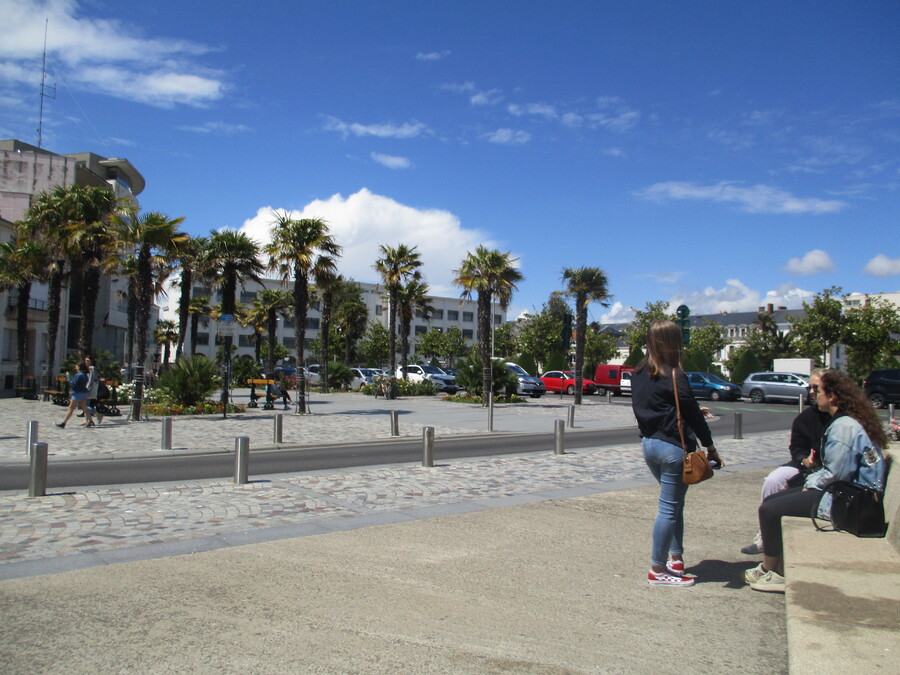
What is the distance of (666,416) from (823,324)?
4453cm

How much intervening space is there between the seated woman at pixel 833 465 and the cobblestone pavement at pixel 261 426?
38.0ft

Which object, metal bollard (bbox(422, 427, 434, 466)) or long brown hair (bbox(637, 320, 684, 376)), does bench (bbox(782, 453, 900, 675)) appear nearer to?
long brown hair (bbox(637, 320, 684, 376))

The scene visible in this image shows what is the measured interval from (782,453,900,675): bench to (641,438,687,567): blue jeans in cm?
72

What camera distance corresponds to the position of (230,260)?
26.5 m

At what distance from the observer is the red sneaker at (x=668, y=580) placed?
17.2ft

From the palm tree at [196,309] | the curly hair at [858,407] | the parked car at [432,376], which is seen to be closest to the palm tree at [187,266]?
the parked car at [432,376]

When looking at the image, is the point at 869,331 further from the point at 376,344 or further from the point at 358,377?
the point at 376,344

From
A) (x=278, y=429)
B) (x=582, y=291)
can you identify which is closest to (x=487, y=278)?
(x=582, y=291)

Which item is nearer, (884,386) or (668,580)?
(668,580)

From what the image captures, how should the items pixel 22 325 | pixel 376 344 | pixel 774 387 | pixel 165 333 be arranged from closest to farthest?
pixel 22 325 → pixel 774 387 → pixel 165 333 → pixel 376 344

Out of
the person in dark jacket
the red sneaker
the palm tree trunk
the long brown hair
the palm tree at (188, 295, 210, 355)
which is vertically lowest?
the red sneaker

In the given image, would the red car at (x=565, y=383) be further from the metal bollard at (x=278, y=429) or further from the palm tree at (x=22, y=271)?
the metal bollard at (x=278, y=429)

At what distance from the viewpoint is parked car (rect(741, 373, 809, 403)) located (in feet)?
126

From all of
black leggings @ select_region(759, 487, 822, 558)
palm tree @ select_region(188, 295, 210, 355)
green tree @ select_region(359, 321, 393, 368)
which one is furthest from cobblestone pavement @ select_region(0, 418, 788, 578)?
green tree @ select_region(359, 321, 393, 368)
